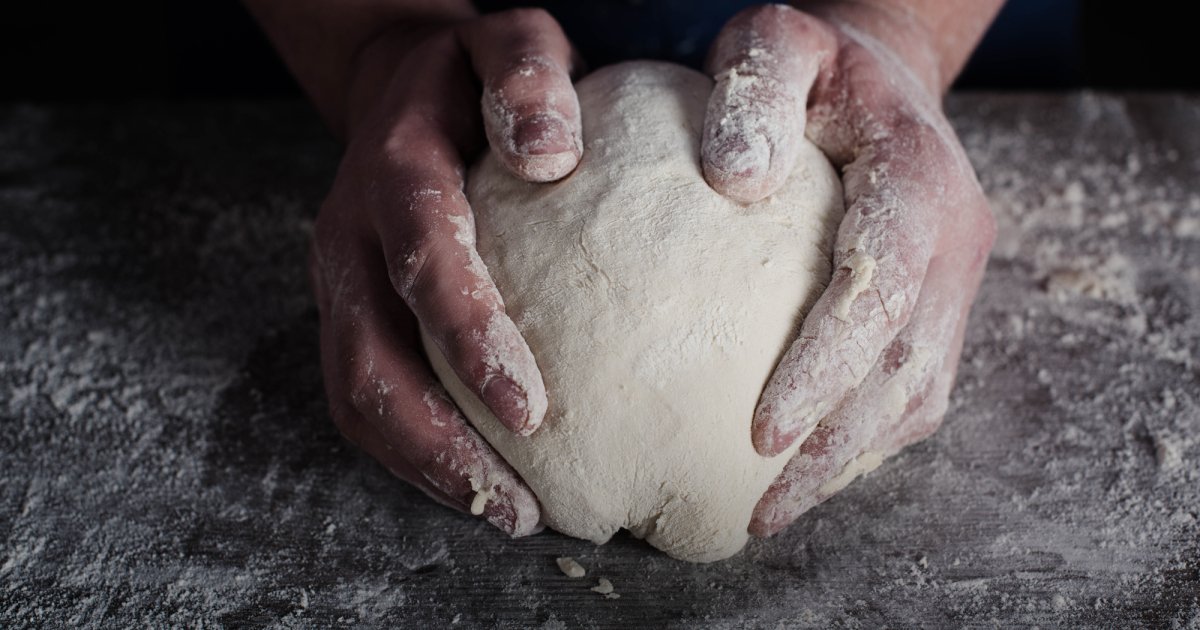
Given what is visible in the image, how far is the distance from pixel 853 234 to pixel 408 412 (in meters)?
0.67

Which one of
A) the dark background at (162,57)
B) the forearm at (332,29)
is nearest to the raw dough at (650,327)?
the forearm at (332,29)

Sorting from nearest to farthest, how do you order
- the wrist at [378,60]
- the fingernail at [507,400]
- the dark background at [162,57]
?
the fingernail at [507,400], the wrist at [378,60], the dark background at [162,57]

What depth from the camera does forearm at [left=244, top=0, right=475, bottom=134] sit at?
1873 millimetres

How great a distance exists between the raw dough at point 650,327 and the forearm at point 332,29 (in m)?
0.65

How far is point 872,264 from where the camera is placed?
1296mm

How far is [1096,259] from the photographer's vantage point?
198cm

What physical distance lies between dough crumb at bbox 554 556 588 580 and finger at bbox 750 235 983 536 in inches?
9.8

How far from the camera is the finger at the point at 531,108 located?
4.41 ft

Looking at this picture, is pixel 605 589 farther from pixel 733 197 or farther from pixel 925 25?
pixel 925 25

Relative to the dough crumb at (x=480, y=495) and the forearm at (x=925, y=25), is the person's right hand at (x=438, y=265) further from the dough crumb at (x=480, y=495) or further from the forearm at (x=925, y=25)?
the forearm at (x=925, y=25)

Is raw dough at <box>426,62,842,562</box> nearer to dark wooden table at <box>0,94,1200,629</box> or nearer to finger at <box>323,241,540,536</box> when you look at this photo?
finger at <box>323,241,540,536</box>

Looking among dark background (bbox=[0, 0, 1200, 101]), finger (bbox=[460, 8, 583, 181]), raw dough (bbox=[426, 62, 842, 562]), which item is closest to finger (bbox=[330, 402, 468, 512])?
raw dough (bbox=[426, 62, 842, 562])

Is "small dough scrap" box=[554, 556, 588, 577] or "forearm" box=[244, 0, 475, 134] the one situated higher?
"forearm" box=[244, 0, 475, 134]

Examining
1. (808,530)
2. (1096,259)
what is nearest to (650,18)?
(1096,259)
